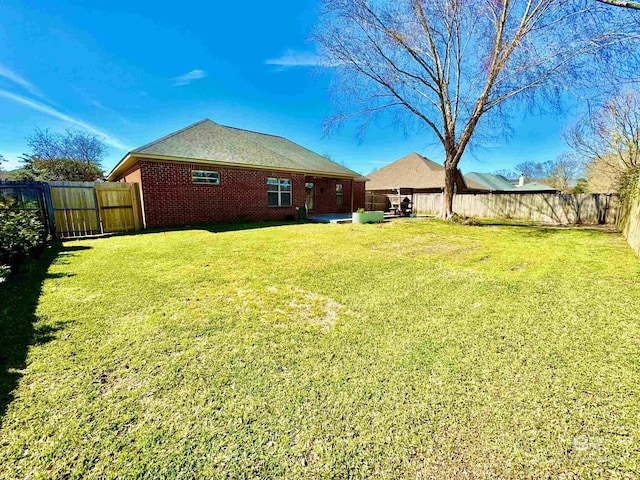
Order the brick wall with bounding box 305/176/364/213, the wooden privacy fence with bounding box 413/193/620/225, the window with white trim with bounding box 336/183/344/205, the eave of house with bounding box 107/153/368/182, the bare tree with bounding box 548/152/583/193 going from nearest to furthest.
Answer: the eave of house with bounding box 107/153/368/182 → the wooden privacy fence with bounding box 413/193/620/225 → the brick wall with bounding box 305/176/364/213 → the window with white trim with bounding box 336/183/344/205 → the bare tree with bounding box 548/152/583/193

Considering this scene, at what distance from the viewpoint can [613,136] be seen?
1363cm

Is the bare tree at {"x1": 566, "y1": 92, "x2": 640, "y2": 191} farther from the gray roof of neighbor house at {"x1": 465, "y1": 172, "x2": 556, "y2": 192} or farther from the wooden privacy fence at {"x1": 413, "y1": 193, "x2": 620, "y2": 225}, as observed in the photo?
the gray roof of neighbor house at {"x1": 465, "y1": 172, "x2": 556, "y2": 192}

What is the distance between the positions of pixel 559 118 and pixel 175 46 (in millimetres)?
16323

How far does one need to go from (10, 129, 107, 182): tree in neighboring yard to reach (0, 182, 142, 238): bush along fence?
19.8 meters

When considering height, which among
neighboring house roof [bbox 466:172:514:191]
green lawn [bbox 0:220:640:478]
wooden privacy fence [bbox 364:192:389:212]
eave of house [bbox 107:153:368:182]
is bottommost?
green lawn [bbox 0:220:640:478]

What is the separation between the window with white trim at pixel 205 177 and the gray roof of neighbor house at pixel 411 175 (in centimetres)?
1777

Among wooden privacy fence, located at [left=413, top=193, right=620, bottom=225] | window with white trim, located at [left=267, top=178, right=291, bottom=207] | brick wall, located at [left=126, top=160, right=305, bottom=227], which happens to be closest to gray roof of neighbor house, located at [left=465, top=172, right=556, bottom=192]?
wooden privacy fence, located at [left=413, top=193, right=620, bottom=225]

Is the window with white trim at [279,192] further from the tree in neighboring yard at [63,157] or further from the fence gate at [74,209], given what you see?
A: the tree in neighboring yard at [63,157]

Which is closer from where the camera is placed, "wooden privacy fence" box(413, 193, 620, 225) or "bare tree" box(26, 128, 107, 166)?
"wooden privacy fence" box(413, 193, 620, 225)

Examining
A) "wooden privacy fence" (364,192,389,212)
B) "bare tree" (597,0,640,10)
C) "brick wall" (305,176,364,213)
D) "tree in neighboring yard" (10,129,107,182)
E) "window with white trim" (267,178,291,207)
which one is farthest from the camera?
"tree in neighboring yard" (10,129,107,182)

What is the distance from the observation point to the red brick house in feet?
33.8

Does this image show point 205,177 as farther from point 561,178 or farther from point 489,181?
point 561,178

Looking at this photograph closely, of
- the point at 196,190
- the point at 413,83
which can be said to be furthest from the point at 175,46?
the point at 413,83

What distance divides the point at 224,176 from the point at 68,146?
89.6 feet
